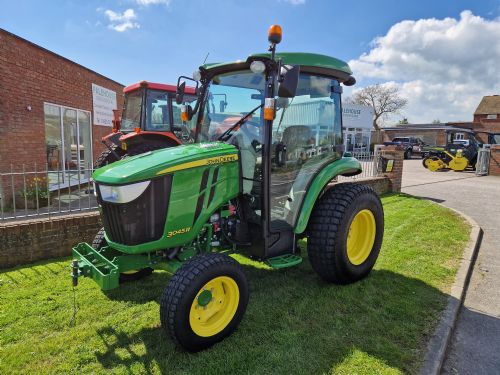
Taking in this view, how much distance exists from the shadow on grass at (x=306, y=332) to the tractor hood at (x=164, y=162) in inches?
50.6

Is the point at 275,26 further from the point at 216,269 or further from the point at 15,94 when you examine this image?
the point at 15,94

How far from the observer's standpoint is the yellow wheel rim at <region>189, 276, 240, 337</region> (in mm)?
2619

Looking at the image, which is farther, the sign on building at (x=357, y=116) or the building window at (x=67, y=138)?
the sign on building at (x=357, y=116)

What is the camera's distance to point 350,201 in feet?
11.8

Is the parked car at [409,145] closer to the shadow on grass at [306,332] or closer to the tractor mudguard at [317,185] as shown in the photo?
the tractor mudguard at [317,185]

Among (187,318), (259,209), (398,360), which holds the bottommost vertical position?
(398,360)

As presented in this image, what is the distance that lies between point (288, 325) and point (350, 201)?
1366 mm

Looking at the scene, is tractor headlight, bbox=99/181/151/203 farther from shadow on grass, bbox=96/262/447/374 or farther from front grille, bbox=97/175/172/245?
shadow on grass, bbox=96/262/447/374

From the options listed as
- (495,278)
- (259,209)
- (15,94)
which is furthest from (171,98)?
(495,278)

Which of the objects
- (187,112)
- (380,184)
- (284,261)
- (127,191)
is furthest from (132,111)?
(380,184)

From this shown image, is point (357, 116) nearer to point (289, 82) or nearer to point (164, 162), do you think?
point (289, 82)

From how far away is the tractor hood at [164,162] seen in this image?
267cm

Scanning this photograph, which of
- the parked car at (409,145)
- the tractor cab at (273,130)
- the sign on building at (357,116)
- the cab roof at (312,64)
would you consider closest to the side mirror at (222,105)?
the tractor cab at (273,130)

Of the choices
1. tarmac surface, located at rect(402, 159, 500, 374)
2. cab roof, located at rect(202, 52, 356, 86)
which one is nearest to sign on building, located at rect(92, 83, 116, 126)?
cab roof, located at rect(202, 52, 356, 86)
